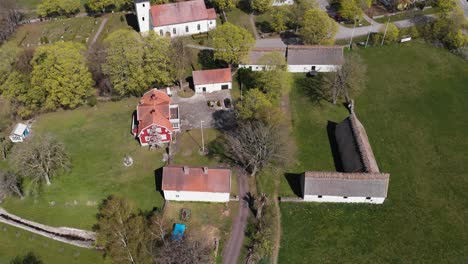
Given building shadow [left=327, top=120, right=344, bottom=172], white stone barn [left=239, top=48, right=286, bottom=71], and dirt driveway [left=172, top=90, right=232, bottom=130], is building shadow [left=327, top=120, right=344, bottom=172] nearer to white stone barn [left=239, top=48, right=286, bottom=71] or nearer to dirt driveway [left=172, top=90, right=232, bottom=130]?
dirt driveway [left=172, top=90, right=232, bottom=130]

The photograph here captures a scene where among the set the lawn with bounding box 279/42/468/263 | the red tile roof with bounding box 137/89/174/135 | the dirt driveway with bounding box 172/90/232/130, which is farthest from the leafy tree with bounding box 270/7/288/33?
the red tile roof with bounding box 137/89/174/135

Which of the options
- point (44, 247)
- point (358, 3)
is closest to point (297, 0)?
point (358, 3)

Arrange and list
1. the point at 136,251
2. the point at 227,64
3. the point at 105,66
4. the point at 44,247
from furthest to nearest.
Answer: the point at 227,64 → the point at 105,66 → the point at 44,247 → the point at 136,251

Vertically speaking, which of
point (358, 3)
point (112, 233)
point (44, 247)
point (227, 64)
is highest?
point (358, 3)

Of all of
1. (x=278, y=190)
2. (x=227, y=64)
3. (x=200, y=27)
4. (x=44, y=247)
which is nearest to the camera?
(x=44, y=247)

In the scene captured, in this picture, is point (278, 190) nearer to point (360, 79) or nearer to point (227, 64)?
point (360, 79)

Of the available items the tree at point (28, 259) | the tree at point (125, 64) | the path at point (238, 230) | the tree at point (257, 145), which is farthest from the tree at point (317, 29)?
the tree at point (28, 259)

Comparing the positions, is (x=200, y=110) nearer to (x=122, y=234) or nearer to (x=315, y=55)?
(x=315, y=55)
